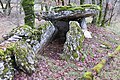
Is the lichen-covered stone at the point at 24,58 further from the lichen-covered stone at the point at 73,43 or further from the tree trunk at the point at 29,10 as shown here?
the tree trunk at the point at 29,10

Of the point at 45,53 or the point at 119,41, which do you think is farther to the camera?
the point at 119,41

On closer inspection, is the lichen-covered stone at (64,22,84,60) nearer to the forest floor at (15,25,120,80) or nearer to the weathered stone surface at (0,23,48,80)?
the forest floor at (15,25,120,80)

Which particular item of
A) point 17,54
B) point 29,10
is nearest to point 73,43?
point 29,10

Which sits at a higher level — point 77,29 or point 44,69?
point 77,29

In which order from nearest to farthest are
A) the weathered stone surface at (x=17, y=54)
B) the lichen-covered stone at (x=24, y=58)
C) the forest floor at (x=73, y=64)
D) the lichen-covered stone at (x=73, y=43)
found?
1. the weathered stone surface at (x=17, y=54)
2. the lichen-covered stone at (x=24, y=58)
3. the forest floor at (x=73, y=64)
4. the lichen-covered stone at (x=73, y=43)

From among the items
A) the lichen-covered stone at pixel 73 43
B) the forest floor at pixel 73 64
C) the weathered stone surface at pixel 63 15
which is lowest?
the forest floor at pixel 73 64

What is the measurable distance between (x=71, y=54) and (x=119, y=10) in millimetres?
18325

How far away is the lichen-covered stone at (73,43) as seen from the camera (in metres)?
9.04

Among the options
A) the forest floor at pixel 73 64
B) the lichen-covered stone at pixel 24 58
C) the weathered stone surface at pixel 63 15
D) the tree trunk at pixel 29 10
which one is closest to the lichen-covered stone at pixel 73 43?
the forest floor at pixel 73 64

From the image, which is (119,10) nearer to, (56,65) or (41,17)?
(41,17)

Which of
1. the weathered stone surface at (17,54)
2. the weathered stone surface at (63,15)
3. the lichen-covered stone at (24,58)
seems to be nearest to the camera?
the weathered stone surface at (17,54)

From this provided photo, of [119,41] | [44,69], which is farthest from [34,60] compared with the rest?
[119,41]

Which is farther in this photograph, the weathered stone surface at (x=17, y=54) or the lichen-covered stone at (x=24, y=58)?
the lichen-covered stone at (x=24, y=58)

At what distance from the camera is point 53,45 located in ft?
34.7
